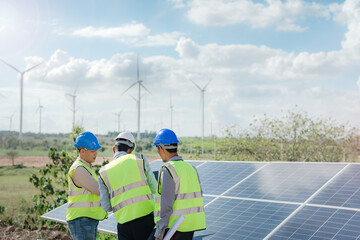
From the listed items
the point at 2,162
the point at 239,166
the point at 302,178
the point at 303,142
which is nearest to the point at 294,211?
the point at 302,178

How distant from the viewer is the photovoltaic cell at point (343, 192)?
7.01m

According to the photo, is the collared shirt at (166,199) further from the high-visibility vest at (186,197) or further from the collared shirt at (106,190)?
the collared shirt at (106,190)

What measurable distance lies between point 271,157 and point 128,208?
17329 mm

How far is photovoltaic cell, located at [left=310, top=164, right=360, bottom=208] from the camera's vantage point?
7.01m

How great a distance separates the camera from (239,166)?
1011cm

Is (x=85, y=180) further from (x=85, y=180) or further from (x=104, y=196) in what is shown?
(x=104, y=196)

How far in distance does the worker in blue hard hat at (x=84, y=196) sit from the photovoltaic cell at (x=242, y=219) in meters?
2.21

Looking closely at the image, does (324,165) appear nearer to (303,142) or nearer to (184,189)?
(184,189)

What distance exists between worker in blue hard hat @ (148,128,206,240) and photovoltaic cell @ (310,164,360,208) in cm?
343

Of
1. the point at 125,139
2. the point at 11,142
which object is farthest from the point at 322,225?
the point at 11,142

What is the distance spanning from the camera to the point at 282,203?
24.4 ft

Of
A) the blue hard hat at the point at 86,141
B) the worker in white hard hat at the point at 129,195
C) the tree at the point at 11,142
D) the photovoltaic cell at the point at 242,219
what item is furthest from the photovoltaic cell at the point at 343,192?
the tree at the point at 11,142

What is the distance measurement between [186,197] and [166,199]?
0.96ft

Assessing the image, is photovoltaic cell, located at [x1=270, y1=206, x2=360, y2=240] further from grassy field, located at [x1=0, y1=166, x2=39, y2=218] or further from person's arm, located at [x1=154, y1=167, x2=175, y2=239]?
grassy field, located at [x1=0, y1=166, x2=39, y2=218]
